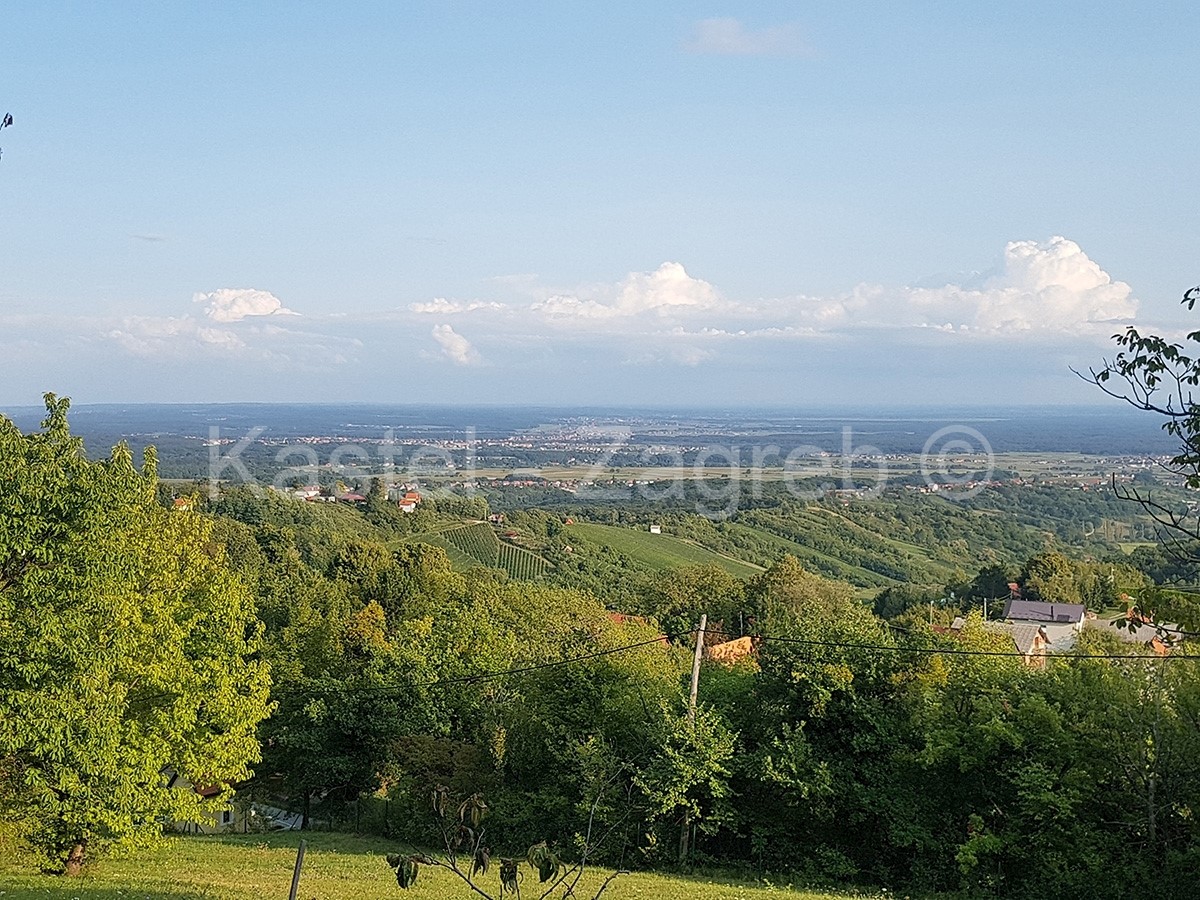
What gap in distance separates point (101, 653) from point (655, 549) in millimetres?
69476

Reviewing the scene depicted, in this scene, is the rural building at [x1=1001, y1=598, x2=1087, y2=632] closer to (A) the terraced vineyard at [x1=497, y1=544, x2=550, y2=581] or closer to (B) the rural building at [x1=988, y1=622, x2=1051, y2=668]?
(B) the rural building at [x1=988, y1=622, x2=1051, y2=668]

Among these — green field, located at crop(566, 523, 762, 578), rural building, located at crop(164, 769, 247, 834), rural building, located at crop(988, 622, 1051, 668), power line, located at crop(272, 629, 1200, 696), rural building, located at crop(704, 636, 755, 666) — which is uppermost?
power line, located at crop(272, 629, 1200, 696)

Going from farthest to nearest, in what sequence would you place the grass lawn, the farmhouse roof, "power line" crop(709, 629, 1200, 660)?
the farmhouse roof, "power line" crop(709, 629, 1200, 660), the grass lawn

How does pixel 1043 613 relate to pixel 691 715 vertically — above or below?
below

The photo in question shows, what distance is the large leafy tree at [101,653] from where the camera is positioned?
14102mm

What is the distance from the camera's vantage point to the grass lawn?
13266 mm

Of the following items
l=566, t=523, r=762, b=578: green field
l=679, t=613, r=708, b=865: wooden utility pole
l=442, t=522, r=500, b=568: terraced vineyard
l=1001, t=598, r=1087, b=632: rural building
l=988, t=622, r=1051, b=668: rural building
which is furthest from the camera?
l=566, t=523, r=762, b=578: green field

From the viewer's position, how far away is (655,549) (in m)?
83.0

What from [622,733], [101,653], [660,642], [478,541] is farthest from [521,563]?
[101,653]

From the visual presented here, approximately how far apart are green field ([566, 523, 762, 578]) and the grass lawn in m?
56.0

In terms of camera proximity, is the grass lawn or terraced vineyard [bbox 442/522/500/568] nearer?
the grass lawn

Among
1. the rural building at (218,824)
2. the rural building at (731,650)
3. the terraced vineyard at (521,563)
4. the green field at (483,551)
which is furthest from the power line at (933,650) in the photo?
the terraced vineyard at (521,563)

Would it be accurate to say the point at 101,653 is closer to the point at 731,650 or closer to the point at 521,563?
the point at 731,650

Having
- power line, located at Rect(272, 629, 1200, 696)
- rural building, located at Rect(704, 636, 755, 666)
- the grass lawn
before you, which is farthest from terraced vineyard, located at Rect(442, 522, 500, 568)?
the grass lawn
